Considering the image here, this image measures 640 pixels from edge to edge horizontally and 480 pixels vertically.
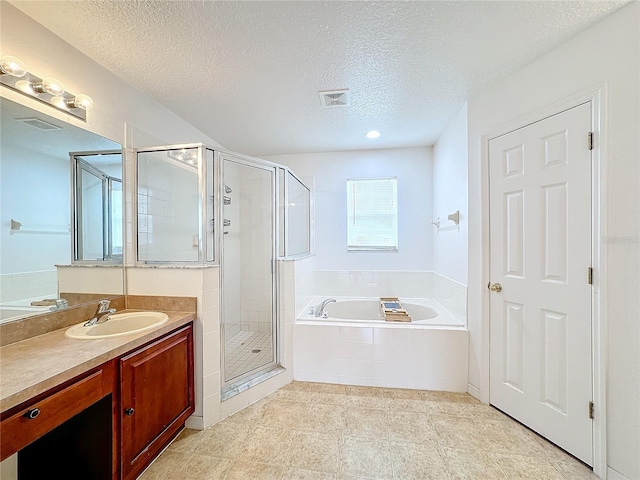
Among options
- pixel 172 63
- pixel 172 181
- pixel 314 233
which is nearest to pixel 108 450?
pixel 172 181

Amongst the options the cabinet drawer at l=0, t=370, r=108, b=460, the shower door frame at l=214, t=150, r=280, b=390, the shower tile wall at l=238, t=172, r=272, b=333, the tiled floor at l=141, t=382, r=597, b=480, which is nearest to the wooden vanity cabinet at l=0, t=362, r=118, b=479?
the cabinet drawer at l=0, t=370, r=108, b=460

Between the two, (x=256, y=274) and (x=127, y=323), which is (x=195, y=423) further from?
(x=256, y=274)

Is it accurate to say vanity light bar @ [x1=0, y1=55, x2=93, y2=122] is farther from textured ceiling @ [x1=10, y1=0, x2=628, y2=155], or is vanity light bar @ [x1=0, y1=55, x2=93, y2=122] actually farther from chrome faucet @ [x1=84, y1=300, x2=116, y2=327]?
chrome faucet @ [x1=84, y1=300, x2=116, y2=327]

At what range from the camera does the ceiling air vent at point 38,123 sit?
4.46 feet

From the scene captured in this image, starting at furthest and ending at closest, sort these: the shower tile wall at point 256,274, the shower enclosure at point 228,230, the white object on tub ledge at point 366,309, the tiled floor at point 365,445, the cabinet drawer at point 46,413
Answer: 1. the white object on tub ledge at point 366,309
2. the shower tile wall at point 256,274
3. the shower enclosure at point 228,230
4. the tiled floor at point 365,445
5. the cabinet drawer at point 46,413

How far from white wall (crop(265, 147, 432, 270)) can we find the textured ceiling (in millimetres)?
1022

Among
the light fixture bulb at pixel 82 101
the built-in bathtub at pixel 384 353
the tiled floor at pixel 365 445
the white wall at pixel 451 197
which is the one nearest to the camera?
the tiled floor at pixel 365 445

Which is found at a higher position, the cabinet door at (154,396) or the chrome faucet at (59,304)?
the chrome faucet at (59,304)

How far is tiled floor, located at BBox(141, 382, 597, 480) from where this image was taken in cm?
146

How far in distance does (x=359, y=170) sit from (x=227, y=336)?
251cm

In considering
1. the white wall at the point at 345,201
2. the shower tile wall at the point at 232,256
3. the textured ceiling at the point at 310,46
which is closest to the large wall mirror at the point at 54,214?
the textured ceiling at the point at 310,46

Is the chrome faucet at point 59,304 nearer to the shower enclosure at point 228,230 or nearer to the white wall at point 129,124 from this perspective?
the white wall at point 129,124

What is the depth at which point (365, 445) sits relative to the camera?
1.66 metres

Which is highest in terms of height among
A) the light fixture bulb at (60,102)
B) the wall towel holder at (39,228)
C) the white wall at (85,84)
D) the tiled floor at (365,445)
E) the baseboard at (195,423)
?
the white wall at (85,84)
